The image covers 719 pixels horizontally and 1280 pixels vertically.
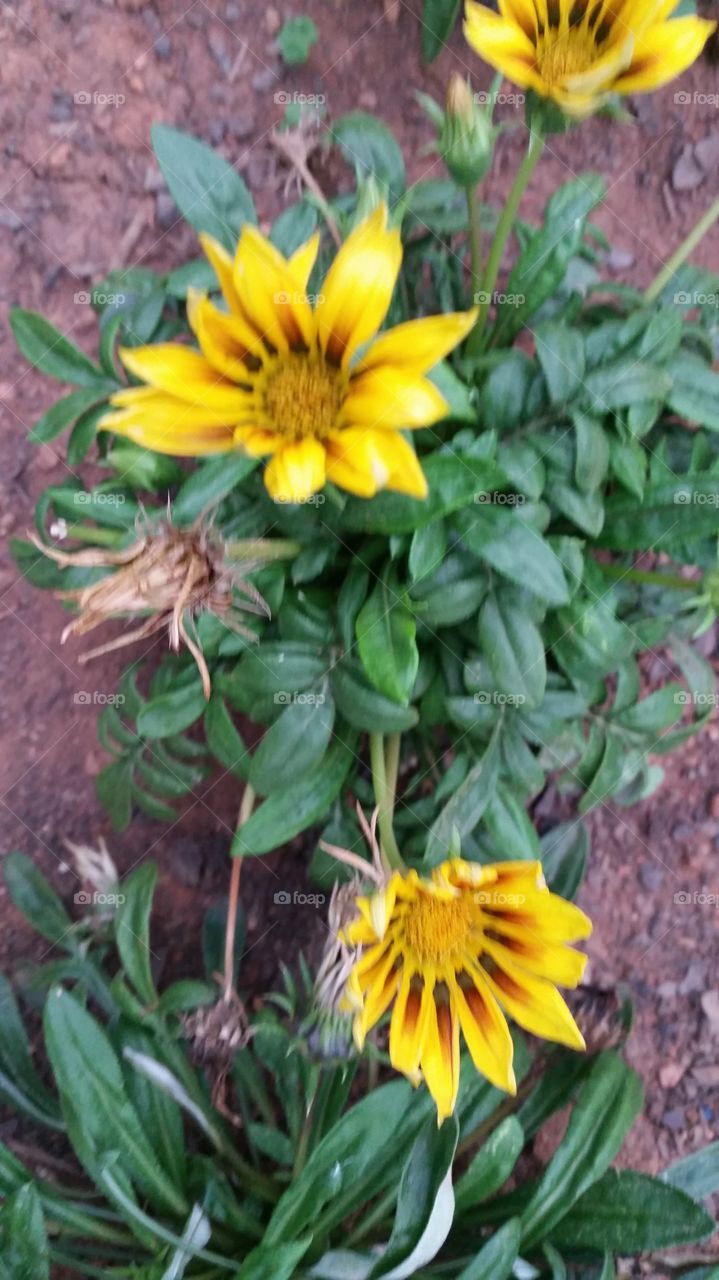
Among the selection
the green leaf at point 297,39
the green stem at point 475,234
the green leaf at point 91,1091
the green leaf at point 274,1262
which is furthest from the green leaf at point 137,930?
the green leaf at point 297,39

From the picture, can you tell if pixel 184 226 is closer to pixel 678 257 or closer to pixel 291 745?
pixel 678 257

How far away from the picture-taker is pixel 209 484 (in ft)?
3.47

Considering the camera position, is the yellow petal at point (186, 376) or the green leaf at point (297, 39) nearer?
the yellow petal at point (186, 376)

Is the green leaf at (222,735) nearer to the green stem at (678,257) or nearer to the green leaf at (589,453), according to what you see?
the green leaf at (589,453)

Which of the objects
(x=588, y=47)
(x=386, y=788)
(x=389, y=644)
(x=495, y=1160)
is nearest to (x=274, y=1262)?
(x=495, y=1160)

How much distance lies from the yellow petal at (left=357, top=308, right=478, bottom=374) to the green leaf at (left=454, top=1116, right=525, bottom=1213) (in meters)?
0.89

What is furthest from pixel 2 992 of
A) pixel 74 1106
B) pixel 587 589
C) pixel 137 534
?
pixel 587 589

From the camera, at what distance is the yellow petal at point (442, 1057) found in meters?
1.03

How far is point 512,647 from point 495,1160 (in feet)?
2.03

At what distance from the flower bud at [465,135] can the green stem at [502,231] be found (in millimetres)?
45

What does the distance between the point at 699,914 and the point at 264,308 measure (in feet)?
3.75

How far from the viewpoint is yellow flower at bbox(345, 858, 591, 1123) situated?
1.00 m

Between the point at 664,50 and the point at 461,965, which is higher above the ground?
the point at 664,50

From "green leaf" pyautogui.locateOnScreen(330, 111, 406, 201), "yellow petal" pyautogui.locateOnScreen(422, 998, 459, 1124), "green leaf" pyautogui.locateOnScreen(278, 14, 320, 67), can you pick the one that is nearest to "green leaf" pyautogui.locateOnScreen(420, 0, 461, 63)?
"green leaf" pyautogui.locateOnScreen(278, 14, 320, 67)
